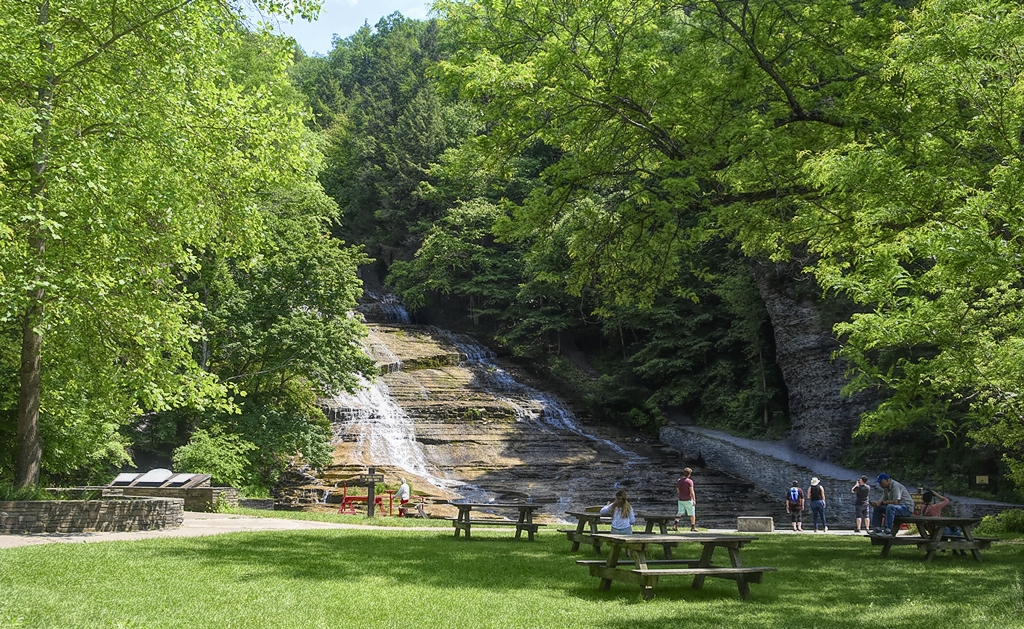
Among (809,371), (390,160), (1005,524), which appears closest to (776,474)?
(809,371)

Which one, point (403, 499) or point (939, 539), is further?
point (403, 499)


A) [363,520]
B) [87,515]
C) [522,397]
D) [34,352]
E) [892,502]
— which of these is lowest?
[363,520]

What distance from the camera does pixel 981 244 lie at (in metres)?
7.38

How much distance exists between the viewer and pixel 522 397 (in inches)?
1415

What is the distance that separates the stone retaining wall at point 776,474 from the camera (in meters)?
21.3

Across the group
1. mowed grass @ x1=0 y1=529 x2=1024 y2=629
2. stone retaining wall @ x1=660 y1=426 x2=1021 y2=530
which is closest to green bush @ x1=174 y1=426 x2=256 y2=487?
mowed grass @ x1=0 y1=529 x2=1024 y2=629

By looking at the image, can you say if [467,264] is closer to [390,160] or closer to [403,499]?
[390,160]

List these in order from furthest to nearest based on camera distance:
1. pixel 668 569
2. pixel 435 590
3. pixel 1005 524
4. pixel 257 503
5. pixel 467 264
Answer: pixel 467 264 → pixel 257 503 → pixel 1005 524 → pixel 435 590 → pixel 668 569

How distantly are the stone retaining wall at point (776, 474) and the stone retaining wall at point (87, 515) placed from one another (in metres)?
17.1

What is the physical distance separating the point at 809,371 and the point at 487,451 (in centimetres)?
1289

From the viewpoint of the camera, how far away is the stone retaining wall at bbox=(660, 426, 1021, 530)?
21.3 m

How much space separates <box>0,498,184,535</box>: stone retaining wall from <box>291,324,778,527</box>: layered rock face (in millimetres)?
9511

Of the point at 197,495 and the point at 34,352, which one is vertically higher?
the point at 34,352

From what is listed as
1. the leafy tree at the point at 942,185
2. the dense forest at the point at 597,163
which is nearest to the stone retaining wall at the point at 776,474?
the dense forest at the point at 597,163
